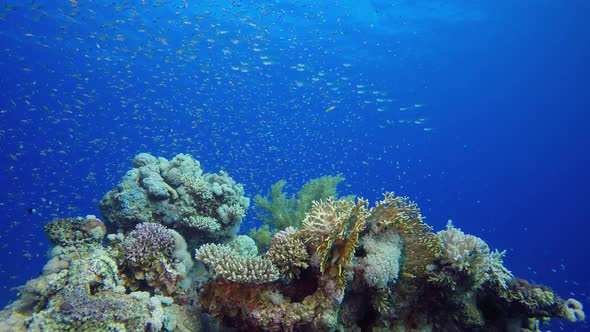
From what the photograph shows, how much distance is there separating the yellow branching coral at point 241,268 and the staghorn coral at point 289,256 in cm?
12

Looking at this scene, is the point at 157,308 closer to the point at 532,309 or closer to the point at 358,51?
the point at 532,309

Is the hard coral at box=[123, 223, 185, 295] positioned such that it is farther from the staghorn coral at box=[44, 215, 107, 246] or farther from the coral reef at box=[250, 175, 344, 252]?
the coral reef at box=[250, 175, 344, 252]

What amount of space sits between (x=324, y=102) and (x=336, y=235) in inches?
2284

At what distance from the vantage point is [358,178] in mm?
113188

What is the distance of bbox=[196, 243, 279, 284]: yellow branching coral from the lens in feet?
13.4

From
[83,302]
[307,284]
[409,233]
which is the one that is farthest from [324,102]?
[83,302]

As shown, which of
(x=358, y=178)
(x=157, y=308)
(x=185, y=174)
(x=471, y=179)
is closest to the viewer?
(x=157, y=308)

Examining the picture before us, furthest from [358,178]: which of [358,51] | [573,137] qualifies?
[358,51]

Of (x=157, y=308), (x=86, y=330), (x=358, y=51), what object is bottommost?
(x=86, y=330)

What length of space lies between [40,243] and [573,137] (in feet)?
369

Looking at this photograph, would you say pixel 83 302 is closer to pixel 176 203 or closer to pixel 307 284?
pixel 307 284

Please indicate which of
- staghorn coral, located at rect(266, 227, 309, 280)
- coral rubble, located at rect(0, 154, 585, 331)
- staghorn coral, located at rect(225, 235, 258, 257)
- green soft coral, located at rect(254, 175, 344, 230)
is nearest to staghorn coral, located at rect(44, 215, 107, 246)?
coral rubble, located at rect(0, 154, 585, 331)

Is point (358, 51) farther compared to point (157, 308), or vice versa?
point (358, 51)

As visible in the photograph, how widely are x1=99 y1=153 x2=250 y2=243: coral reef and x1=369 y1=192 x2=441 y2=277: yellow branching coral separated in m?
3.58
